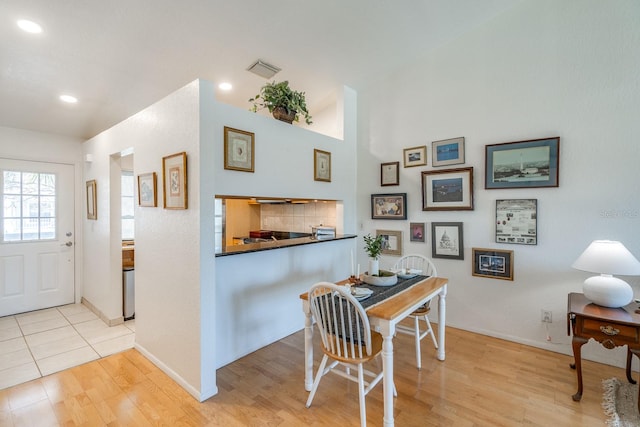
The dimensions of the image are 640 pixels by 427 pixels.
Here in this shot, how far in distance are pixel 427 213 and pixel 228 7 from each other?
112 inches

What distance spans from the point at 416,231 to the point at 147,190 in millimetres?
2905

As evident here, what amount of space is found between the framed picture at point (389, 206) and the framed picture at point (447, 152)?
1.85ft

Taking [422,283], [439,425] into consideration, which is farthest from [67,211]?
[439,425]

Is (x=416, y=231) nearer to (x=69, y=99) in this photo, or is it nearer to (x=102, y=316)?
(x=102, y=316)

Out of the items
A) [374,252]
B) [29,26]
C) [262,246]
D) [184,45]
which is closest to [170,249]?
[262,246]

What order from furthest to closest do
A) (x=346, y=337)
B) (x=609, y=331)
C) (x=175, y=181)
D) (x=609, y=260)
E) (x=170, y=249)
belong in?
(x=170, y=249), (x=175, y=181), (x=609, y=260), (x=609, y=331), (x=346, y=337)

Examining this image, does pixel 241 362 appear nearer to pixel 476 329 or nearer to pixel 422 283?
pixel 422 283

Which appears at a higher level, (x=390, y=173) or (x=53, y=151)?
(x=53, y=151)

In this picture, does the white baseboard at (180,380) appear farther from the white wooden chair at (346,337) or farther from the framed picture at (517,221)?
the framed picture at (517,221)

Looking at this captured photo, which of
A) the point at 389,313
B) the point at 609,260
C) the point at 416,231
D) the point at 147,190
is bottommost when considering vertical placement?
the point at 389,313

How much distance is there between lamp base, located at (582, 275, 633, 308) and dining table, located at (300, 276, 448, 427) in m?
1.05

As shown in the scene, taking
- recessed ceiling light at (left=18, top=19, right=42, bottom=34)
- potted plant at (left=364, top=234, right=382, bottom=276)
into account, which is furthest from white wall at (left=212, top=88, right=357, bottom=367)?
recessed ceiling light at (left=18, top=19, right=42, bottom=34)

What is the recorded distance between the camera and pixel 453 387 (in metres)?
2.21

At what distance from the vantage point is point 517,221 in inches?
114
